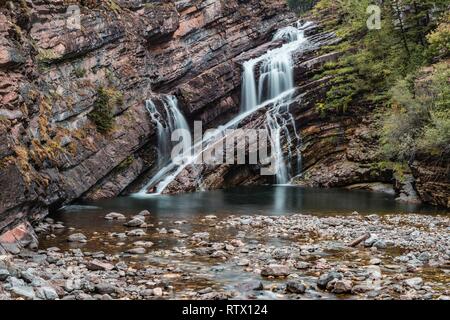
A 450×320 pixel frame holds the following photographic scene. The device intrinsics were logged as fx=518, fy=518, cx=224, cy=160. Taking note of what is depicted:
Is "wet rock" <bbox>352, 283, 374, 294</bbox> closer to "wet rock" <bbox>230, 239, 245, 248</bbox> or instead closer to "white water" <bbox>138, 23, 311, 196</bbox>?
"wet rock" <bbox>230, 239, 245, 248</bbox>

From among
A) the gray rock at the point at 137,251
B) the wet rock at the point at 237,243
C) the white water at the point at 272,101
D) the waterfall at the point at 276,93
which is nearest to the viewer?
the gray rock at the point at 137,251

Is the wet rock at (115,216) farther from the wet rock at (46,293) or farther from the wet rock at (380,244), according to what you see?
the wet rock at (46,293)

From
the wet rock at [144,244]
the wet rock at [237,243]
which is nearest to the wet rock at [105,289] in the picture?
the wet rock at [144,244]

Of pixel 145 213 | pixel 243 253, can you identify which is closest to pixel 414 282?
pixel 243 253

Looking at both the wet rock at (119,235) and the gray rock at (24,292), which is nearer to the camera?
the gray rock at (24,292)

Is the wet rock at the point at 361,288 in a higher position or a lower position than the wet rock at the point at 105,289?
lower

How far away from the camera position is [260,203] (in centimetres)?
2891

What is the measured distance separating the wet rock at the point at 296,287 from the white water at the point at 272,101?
25.6m

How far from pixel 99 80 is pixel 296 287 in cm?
2546

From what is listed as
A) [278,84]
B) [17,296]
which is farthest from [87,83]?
[17,296]

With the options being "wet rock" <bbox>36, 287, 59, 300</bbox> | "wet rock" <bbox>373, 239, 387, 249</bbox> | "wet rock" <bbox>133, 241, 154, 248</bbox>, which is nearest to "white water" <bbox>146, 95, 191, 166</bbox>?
"wet rock" <bbox>133, 241, 154, 248</bbox>

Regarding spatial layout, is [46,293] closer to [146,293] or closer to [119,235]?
[146,293]

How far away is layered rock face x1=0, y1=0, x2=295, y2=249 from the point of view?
777 inches

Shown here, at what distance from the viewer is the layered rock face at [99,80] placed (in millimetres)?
19734
